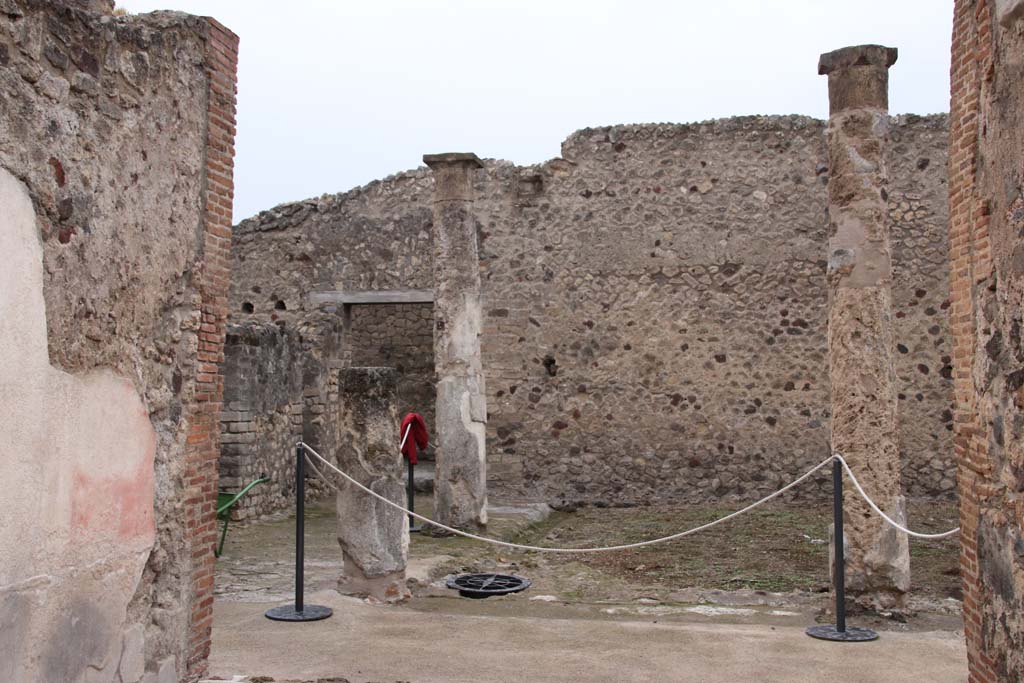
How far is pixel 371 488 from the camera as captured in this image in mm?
6848

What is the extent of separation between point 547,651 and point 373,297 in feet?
25.4

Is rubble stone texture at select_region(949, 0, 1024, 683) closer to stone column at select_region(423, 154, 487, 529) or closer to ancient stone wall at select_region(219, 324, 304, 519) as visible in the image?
stone column at select_region(423, 154, 487, 529)

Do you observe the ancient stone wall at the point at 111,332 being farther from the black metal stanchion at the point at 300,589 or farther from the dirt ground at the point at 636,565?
the dirt ground at the point at 636,565

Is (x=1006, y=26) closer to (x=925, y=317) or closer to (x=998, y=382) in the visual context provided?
(x=998, y=382)

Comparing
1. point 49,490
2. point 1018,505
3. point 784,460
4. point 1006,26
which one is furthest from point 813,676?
point 784,460

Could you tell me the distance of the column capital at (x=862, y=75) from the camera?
6562 millimetres

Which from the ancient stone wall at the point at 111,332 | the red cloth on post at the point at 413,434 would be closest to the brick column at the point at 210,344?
the ancient stone wall at the point at 111,332

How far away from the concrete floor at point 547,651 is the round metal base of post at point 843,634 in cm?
7

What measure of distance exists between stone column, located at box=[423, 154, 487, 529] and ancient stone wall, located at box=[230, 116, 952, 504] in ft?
8.47

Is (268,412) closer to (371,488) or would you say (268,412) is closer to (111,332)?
(371,488)

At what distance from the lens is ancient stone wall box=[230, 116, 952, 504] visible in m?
11.6

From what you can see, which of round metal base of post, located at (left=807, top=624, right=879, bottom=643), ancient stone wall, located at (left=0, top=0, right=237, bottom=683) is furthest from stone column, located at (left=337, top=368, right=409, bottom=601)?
round metal base of post, located at (left=807, top=624, right=879, bottom=643)

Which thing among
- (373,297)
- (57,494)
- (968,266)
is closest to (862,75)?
(968,266)

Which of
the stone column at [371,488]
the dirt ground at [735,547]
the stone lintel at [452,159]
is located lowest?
the dirt ground at [735,547]
